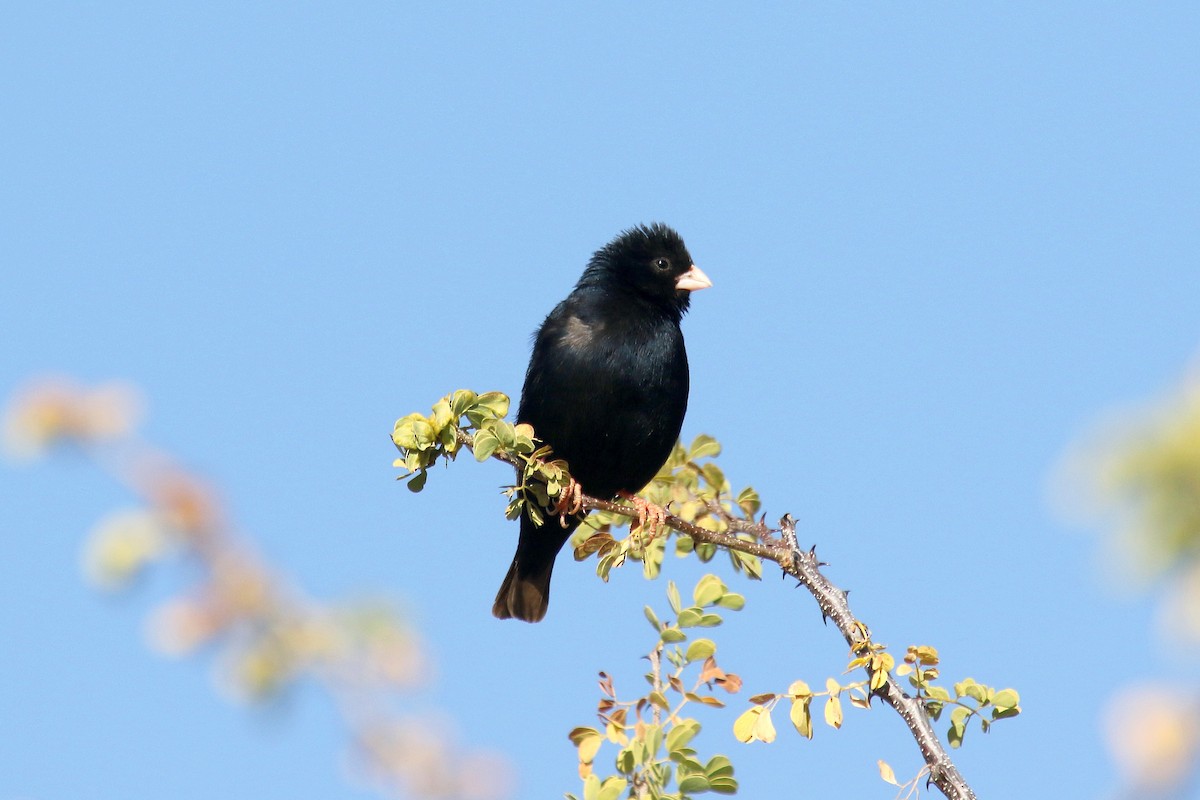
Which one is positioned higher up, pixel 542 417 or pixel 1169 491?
pixel 542 417

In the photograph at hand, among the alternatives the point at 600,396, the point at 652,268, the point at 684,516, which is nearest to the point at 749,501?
the point at 684,516

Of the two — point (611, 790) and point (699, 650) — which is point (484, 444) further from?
point (611, 790)

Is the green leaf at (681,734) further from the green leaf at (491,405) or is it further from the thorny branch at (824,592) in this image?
the green leaf at (491,405)

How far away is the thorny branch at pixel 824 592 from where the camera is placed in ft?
9.06

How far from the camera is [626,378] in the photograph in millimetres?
6234

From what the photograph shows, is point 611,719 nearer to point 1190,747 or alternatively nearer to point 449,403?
point 449,403

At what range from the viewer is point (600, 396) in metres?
6.17

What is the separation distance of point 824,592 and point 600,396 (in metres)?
2.67

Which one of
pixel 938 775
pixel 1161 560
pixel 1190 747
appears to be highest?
pixel 938 775

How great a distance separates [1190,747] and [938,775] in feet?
6.98

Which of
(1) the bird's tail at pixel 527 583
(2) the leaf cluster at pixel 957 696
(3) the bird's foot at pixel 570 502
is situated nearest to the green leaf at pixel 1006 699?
(2) the leaf cluster at pixel 957 696

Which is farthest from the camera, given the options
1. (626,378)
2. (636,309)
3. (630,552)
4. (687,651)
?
(636,309)

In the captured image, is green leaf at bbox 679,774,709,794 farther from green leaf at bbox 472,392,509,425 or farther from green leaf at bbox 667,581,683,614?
green leaf at bbox 472,392,509,425

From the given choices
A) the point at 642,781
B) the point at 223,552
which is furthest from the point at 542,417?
the point at 223,552
